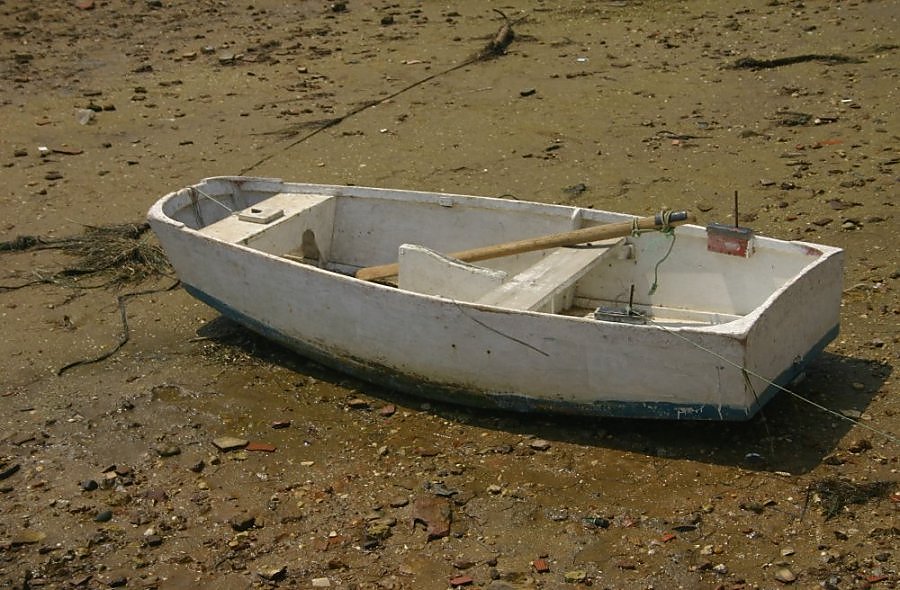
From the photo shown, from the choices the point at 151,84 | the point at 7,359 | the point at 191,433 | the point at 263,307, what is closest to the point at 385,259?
the point at 263,307

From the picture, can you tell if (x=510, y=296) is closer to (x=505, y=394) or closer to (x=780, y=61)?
(x=505, y=394)

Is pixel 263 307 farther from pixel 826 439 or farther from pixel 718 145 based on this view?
pixel 718 145

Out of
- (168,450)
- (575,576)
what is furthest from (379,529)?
(168,450)

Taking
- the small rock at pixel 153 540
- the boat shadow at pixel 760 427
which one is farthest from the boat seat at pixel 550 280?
the small rock at pixel 153 540

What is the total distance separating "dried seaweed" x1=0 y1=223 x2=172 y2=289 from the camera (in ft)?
27.2

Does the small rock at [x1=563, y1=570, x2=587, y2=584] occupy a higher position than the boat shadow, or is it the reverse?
the boat shadow

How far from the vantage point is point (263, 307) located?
22.4 ft

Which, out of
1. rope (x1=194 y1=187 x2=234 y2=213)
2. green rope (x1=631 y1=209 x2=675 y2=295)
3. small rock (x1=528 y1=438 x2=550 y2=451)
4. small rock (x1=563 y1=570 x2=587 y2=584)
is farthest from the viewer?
rope (x1=194 y1=187 x2=234 y2=213)

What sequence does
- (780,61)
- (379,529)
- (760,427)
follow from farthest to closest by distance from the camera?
1. (780,61)
2. (760,427)
3. (379,529)

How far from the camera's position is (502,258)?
23.4 ft

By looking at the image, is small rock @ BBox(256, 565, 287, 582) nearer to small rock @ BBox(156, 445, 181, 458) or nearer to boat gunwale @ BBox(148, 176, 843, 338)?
small rock @ BBox(156, 445, 181, 458)

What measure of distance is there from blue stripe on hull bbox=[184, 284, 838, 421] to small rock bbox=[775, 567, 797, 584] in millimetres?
796

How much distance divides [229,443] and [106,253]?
2.92m

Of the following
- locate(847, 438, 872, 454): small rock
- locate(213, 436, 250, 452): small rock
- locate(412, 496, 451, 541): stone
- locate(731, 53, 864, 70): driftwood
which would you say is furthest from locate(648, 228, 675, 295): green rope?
locate(731, 53, 864, 70): driftwood
